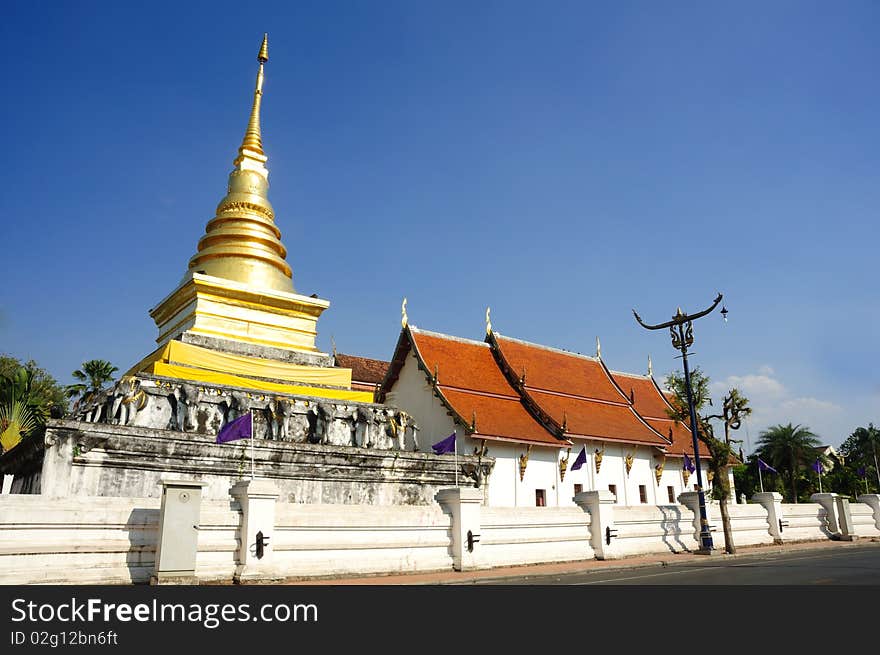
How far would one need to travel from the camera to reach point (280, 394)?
60.9 feet

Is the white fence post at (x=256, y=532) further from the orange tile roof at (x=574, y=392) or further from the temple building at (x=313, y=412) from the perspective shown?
the orange tile roof at (x=574, y=392)

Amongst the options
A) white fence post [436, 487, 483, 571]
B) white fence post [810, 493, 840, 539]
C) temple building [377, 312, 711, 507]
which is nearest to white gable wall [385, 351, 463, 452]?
temple building [377, 312, 711, 507]

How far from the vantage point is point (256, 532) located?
1022 cm

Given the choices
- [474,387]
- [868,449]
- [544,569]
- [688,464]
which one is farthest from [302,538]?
[868,449]

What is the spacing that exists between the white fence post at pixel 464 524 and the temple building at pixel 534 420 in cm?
810

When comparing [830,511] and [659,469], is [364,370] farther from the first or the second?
Result: [830,511]

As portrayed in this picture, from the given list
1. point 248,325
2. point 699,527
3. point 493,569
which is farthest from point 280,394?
point 699,527

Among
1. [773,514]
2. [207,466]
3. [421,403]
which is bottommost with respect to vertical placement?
[773,514]

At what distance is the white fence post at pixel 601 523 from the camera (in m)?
14.6

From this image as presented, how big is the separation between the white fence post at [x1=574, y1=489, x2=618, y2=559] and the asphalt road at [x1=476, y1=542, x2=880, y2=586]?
1.49 m

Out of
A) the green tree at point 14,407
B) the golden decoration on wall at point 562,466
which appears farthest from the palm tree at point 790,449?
the green tree at point 14,407

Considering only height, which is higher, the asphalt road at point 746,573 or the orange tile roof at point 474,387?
the orange tile roof at point 474,387

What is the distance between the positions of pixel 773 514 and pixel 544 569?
9925mm
